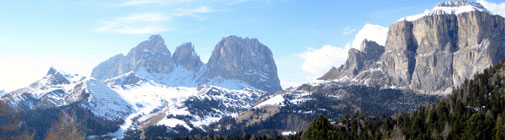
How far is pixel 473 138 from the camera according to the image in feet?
439

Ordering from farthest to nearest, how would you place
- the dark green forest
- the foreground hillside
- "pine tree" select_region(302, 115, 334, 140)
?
1. the foreground hillside
2. the dark green forest
3. "pine tree" select_region(302, 115, 334, 140)

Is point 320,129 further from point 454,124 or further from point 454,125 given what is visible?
point 454,124

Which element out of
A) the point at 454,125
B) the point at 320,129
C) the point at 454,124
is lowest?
the point at 454,125

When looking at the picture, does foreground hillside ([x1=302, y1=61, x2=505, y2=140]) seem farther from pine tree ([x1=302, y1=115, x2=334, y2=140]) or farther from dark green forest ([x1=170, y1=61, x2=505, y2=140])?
pine tree ([x1=302, y1=115, x2=334, y2=140])

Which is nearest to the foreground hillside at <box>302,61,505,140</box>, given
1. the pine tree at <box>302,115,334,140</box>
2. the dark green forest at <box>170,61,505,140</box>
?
the dark green forest at <box>170,61,505,140</box>

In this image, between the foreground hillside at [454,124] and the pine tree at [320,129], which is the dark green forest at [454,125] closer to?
the foreground hillside at [454,124]

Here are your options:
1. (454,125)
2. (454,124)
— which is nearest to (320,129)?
(454,125)

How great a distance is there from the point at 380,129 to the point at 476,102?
46007 millimetres

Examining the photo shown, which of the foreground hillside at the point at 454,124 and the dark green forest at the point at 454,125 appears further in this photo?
the foreground hillside at the point at 454,124

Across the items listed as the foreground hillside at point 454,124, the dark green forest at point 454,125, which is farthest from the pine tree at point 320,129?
the foreground hillside at point 454,124

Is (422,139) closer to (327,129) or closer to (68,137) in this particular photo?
(327,129)

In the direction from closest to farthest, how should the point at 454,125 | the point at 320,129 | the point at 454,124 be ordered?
the point at 320,129
the point at 454,125
the point at 454,124

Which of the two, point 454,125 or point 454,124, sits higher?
point 454,124

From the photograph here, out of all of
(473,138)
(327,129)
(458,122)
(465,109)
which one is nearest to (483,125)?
(473,138)
